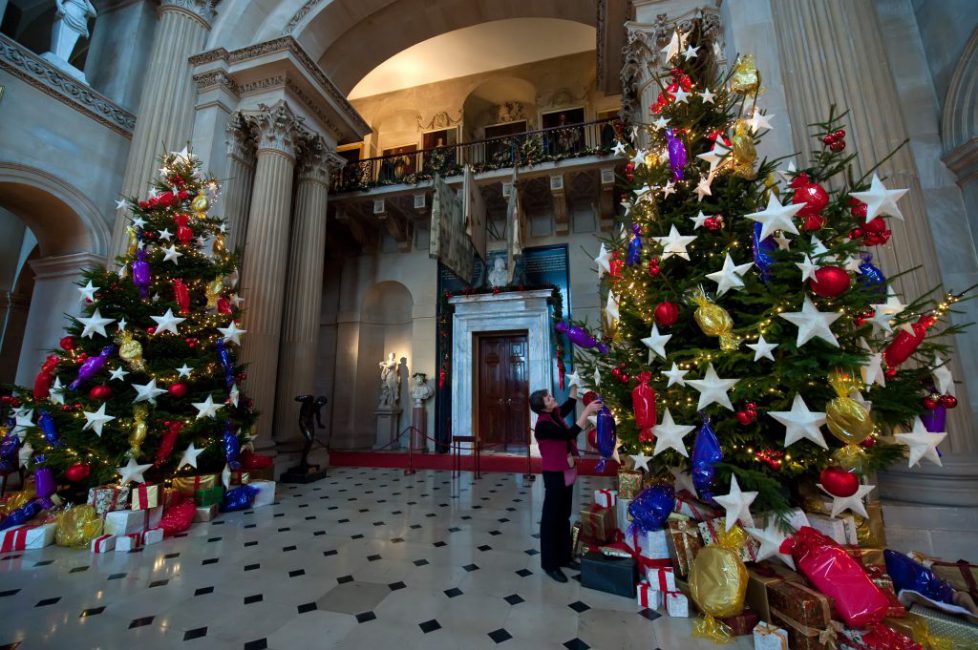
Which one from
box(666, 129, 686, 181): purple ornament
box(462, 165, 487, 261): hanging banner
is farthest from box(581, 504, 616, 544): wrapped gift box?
box(462, 165, 487, 261): hanging banner

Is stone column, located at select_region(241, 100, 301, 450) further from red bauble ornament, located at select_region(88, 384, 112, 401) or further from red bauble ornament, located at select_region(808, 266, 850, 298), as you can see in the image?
red bauble ornament, located at select_region(808, 266, 850, 298)

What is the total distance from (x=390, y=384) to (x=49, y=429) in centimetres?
674

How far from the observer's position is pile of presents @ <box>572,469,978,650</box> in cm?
201

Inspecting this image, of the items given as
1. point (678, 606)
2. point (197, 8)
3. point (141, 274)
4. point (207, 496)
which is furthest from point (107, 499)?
point (197, 8)

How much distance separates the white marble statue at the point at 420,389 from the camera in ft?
33.0

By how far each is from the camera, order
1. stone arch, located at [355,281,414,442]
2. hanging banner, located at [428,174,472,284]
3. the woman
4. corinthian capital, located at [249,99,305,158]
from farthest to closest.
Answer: stone arch, located at [355,281,414,442], hanging banner, located at [428,174,472,284], corinthian capital, located at [249,99,305,158], the woman

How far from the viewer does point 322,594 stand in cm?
287

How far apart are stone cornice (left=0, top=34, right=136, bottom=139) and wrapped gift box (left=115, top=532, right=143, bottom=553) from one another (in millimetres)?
7134

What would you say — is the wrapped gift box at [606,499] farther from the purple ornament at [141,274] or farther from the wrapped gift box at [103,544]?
the purple ornament at [141,274]

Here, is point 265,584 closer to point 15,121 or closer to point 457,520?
point 457,520

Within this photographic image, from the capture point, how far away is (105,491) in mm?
4090

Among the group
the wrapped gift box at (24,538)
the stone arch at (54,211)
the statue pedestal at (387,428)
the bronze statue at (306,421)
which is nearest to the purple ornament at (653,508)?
the wrapped gift box at (24,538)

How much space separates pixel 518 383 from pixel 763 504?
7.87 metres

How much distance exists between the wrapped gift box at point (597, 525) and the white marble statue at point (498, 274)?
744cm
